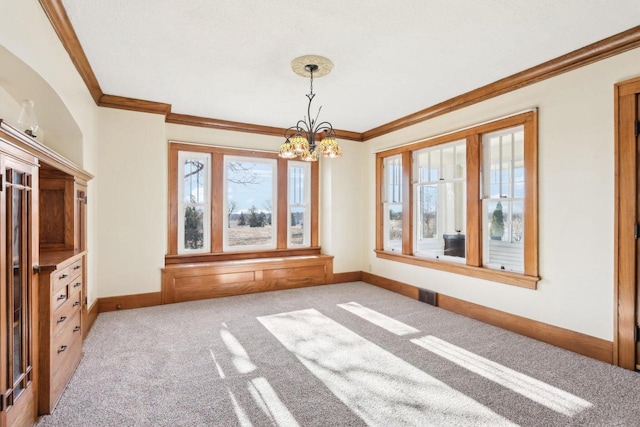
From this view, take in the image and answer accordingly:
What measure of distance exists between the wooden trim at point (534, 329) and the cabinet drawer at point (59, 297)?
4.18 metres

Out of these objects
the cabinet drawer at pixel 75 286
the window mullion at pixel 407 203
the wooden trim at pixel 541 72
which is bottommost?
the cabinet drawer at pixel 75 286

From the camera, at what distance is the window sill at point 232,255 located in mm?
5238

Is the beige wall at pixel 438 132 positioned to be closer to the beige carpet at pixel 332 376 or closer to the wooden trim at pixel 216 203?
the wooden trim at pixel 216 203

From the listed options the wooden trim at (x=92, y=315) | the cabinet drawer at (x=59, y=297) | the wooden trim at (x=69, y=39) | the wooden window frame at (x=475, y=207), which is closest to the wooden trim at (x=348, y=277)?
the wooden window frame at (x=475, y=207)

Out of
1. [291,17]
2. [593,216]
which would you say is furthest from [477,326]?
[291,17]

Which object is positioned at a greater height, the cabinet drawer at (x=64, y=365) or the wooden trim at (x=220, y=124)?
the wooden trim at (x=220, y=124)

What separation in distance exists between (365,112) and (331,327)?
3063 mm

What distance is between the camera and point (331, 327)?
3.86m

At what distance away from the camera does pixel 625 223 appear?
287 cm

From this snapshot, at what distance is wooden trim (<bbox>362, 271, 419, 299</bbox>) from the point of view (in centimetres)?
518

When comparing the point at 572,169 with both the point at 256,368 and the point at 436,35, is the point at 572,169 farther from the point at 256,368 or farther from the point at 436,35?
the point at 256,368

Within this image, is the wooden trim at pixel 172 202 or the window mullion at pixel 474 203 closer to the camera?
the window mullion at pixel 474 203

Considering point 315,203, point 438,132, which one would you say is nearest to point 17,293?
point 438,132

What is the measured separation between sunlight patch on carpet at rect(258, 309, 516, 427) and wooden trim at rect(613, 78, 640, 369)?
1588mm
